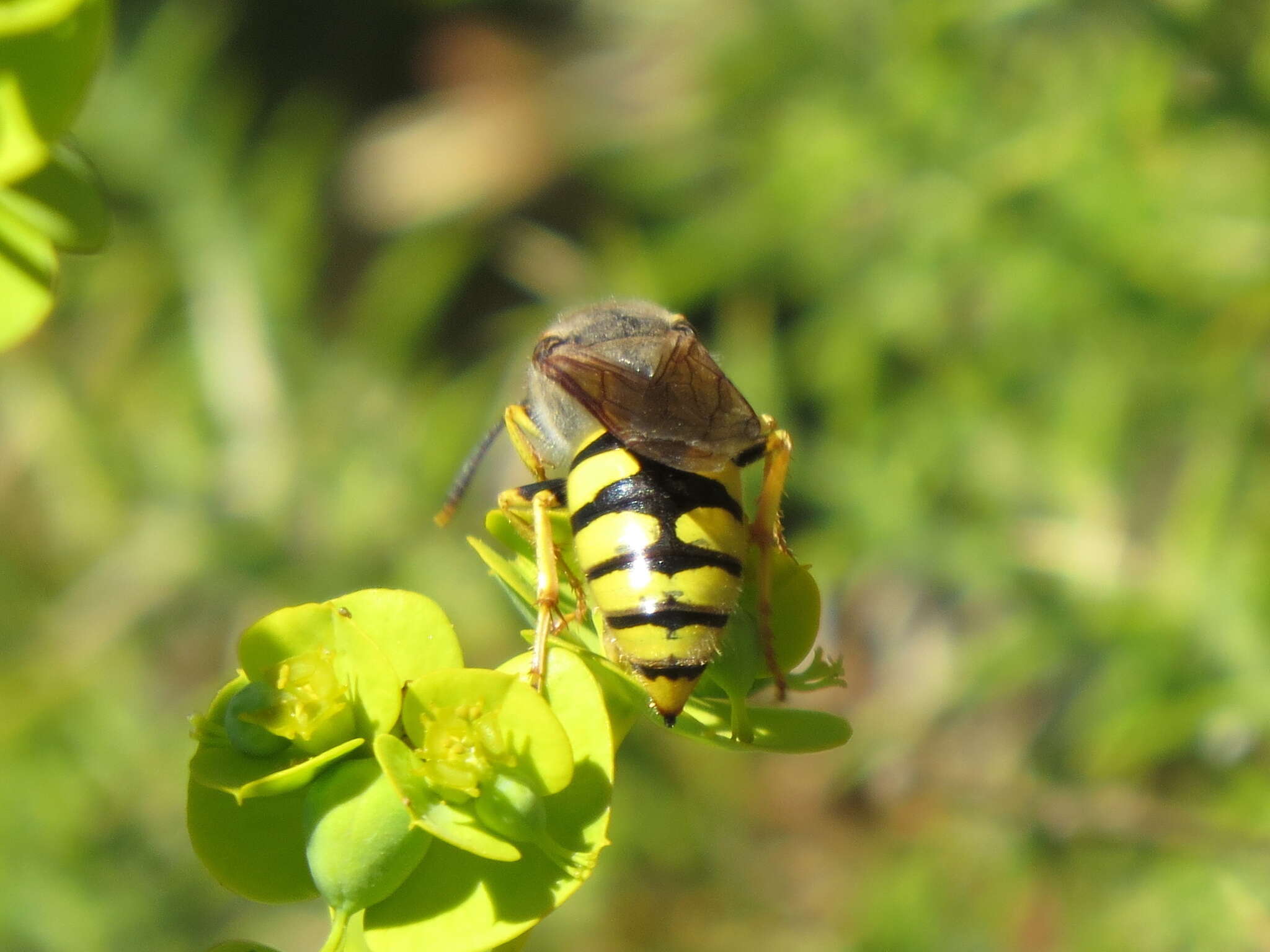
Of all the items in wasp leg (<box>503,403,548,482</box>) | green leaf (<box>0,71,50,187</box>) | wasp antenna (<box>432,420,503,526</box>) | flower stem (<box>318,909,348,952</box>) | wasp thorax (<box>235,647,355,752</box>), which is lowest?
wasp antenna (<box>432,420,503,526</box>)

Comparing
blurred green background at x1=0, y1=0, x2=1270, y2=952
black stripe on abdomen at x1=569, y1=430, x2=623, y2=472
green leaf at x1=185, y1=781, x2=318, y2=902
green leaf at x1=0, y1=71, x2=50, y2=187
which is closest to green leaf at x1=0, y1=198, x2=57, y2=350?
green leaf at x1=0, y1=71, x2=50, y2=187

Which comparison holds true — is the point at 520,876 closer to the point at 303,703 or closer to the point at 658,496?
the point at 303,703

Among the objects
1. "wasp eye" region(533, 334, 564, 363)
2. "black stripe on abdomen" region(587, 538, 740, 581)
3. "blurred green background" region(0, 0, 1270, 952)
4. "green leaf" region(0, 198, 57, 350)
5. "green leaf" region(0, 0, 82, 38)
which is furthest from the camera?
"blurred green background" region(0, 0, 1270, 952)

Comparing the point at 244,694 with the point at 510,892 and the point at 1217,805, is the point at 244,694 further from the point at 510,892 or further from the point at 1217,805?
the point at 1217,805

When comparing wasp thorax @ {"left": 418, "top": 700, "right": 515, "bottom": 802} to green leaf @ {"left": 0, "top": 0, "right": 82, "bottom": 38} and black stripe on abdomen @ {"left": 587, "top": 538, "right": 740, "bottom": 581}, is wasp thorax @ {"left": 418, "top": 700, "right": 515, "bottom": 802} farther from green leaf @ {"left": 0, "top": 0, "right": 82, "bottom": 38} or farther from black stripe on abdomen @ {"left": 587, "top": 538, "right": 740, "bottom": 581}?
green leaf @ {"left": 0, "top": 0, "right": 82, "bottom": 38}

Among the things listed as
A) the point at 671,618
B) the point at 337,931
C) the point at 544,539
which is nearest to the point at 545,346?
the point at 544,539

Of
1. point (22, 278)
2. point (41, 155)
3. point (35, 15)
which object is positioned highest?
point (35, 15)

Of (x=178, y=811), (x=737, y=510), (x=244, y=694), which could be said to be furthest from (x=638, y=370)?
(x=178, y=811)
